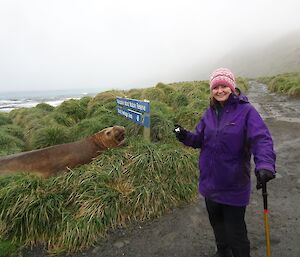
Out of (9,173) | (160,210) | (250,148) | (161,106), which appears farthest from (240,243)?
(161,106)

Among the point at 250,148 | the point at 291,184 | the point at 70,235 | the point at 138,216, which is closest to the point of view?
the point at 250,148

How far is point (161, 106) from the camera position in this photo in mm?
8891

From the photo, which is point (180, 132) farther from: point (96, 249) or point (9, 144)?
point (9, 144)

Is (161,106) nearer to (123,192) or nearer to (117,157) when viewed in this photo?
(117,157)

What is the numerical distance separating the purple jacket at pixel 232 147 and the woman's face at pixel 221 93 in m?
0.04

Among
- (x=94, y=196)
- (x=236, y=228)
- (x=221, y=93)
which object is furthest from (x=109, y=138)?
(x=236, y=228)

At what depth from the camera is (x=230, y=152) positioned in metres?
2.58

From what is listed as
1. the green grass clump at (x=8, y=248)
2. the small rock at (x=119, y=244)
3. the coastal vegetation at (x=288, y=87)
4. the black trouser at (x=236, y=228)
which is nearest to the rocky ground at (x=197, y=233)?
the small rock at (x=119, y=244)

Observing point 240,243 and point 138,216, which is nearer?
point 240,243

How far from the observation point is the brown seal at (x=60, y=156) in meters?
4.93

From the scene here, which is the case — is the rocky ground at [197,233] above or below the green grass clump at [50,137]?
below

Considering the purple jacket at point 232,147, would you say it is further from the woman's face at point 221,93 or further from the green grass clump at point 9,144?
the green grass clump at point 9,144

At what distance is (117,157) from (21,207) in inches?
64.1

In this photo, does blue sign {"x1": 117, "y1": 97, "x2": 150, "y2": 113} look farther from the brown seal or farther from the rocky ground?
the rocky ground
